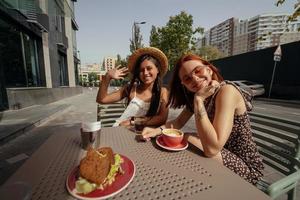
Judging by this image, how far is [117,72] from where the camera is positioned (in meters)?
2.74

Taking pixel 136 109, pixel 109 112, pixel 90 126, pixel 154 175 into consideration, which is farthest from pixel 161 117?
pixel 154 175

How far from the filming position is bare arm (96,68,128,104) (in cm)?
267

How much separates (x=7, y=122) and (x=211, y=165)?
690 cm

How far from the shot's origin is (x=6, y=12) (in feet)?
25.1

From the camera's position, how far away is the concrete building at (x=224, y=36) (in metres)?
95.0

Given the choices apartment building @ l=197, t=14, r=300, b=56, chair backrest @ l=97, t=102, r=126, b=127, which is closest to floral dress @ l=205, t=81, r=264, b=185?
chair backrest @ l=97, t=102, r=126, b=127

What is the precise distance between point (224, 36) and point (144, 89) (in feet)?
395

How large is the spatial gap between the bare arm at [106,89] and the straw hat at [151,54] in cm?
15

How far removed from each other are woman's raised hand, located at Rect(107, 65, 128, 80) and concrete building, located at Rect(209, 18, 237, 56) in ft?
307

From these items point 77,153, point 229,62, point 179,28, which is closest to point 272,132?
point 77,153

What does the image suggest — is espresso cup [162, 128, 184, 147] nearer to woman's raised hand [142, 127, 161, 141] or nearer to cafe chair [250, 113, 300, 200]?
woman's raised hand [142, 127, 161, 141]

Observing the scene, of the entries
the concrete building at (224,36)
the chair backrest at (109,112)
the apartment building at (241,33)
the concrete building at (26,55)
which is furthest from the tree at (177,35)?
the concrete building at (224,36)

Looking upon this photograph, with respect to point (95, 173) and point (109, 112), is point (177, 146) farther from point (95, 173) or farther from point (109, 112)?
point (109, 112)

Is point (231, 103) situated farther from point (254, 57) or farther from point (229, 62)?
point (229, 62)
